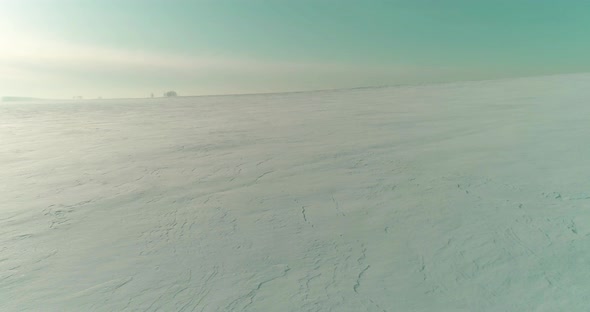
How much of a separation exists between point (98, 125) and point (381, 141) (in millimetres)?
8066

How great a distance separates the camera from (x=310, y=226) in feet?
9.09

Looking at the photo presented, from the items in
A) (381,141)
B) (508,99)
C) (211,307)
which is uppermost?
(508,99)

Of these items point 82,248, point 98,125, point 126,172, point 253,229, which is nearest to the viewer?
point 82,248

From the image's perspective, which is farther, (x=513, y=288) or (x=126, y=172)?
(x=126, y=172)

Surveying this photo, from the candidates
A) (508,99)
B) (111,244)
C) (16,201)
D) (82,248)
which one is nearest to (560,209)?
(111,244)

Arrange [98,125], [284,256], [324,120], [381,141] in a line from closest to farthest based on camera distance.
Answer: [284,256] < [381,141] < [324,120] < [98,125]

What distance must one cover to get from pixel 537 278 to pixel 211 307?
6.64 feet

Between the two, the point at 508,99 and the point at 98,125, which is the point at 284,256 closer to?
the point at 98,125

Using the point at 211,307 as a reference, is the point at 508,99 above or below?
above

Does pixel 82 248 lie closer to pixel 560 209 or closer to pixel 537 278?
pixel 537 278

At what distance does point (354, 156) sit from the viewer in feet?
15.1

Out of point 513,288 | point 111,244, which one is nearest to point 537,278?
point 513,288

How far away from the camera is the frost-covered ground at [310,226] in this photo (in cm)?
198

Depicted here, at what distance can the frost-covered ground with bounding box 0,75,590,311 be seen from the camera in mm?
1983
